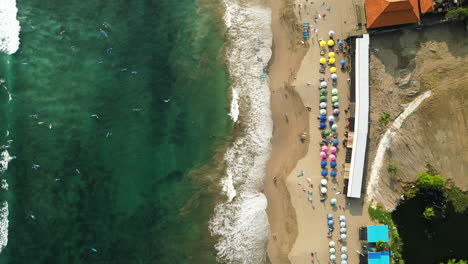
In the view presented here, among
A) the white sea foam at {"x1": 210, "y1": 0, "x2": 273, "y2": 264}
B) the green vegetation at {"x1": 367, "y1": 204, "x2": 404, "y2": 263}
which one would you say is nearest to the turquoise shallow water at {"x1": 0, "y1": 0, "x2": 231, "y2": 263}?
the white sea foam at {"x1": 210, "y1": 0, "x2": 273, "y2": 264}

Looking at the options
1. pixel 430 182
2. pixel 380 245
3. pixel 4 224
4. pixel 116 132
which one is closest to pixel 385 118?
pixel 430 182

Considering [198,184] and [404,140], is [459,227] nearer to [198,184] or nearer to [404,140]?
[404,140]

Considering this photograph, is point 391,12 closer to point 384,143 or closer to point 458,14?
point 458,14

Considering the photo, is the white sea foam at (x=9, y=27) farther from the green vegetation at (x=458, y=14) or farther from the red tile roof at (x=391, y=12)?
the green vegetation at (x=458, y=14)

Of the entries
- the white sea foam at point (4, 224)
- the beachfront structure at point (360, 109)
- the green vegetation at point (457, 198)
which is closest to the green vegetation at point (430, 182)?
the green vegetation at point (457, 198)

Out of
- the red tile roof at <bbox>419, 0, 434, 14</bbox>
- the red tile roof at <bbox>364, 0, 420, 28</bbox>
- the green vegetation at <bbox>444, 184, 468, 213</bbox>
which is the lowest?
the green vegetation at <bbox>444, 184, 468, 213</bbox>

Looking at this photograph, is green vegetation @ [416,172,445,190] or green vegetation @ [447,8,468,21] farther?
green vegetation @ [416,172,445,190]

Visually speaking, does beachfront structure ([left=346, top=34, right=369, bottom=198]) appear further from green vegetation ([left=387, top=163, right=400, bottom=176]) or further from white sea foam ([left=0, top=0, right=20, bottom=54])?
white sea foam ([left=0, top=0, right=20, bottom=54])
